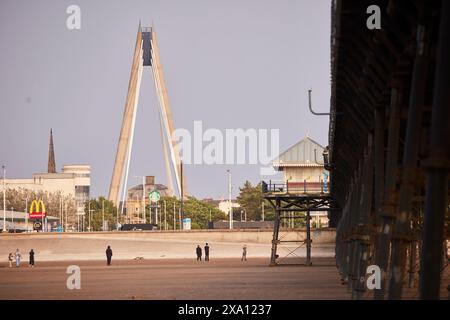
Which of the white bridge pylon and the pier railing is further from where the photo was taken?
the white bridge pylon

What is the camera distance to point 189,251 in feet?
382

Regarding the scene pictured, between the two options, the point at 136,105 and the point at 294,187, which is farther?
the point at 136,105

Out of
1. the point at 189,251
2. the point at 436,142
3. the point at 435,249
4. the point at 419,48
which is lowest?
the point at 189,251

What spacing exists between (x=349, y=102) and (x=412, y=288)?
842cm

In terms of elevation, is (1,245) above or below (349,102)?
below

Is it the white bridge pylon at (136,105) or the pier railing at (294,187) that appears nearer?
the pier railing at (294,187)

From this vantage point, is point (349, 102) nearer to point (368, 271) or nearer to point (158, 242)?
point (368, 271)

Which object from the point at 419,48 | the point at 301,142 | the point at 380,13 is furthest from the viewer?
the point at 301,142

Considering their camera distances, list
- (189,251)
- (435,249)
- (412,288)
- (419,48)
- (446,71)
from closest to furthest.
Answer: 1. (446,71)
2. (435,249)
3. (419,48)
4. (412,288)
5. (189,251)
